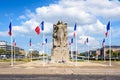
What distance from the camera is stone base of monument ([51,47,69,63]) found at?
6406 centimetres

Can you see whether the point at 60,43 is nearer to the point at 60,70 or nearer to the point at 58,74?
the point at 60,70

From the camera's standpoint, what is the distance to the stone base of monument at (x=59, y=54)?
6406cm

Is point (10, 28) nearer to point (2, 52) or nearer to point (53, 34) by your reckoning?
point (53, 34)

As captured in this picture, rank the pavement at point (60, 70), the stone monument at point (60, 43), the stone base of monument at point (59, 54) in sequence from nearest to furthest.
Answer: the pavement at point (60, 70)
the stone base of monument at point (59, 54)
the stone monument at point (60, 43)

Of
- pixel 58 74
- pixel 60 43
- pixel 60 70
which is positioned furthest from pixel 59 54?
pixel 58 74

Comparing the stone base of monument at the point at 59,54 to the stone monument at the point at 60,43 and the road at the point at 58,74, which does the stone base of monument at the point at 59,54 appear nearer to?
the stone monument at the point at 60,43

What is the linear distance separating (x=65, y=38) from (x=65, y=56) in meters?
4.48

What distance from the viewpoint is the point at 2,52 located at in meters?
180

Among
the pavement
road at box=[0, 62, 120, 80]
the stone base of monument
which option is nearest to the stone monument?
the stone base of monument

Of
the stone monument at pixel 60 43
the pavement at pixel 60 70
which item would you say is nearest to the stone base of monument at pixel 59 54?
the stone monument at pixel 60 43

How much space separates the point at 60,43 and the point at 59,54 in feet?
8.43

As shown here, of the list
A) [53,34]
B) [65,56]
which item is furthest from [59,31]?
[65,56]

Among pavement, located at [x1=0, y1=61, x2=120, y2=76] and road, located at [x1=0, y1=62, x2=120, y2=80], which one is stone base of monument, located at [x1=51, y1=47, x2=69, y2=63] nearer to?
pavement, located at [x1=0, y1=61, x2=120, y2=76]

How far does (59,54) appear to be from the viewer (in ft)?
213
